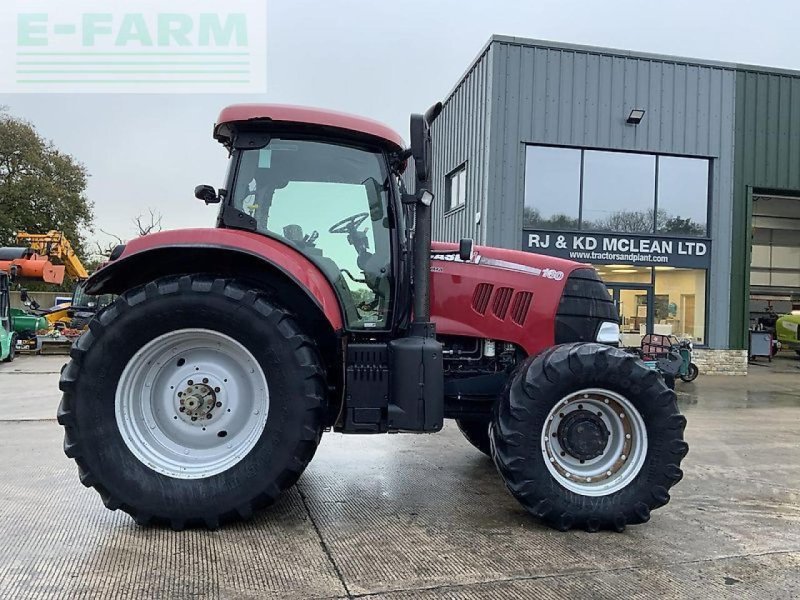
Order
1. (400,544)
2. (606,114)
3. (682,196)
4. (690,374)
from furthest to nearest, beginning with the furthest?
(682,196) → (606,114) → (690,374) → (400,544)

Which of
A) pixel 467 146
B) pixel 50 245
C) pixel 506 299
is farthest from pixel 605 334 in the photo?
pixel 50 245

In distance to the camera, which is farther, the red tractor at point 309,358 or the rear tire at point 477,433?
the rear tire at point 477,433

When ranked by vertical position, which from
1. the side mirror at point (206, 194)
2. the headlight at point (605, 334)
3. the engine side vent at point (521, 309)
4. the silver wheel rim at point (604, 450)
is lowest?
the silver wheel rim at point (604, 450)

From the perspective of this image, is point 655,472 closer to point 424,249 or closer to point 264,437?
point 424,249

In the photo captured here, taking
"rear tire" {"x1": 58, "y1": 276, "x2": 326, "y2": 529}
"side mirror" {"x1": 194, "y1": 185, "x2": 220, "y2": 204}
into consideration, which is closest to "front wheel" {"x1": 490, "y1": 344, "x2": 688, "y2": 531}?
"rear tire" {"x1": 58, "y1": 276, "x2": 326, "y2": 529}

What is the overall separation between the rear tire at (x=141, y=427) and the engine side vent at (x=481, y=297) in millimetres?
1182

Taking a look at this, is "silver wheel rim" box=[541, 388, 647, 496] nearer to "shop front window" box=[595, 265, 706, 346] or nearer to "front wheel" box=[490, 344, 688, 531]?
"front wheel" box=[490, 344, 688, 531]

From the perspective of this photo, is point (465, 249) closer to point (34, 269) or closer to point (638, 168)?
point (638, 168)

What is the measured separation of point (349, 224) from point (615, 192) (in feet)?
37.2

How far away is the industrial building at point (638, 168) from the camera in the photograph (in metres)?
13.2

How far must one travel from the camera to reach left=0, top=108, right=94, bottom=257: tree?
27297 millimetres

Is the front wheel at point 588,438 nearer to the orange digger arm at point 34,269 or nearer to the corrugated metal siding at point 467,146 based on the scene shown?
the corrugated metal siding at point 467,146

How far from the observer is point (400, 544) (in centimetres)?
331

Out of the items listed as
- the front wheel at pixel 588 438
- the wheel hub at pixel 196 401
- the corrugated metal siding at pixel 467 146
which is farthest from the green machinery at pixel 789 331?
the wheel hub at pixel 196 401
